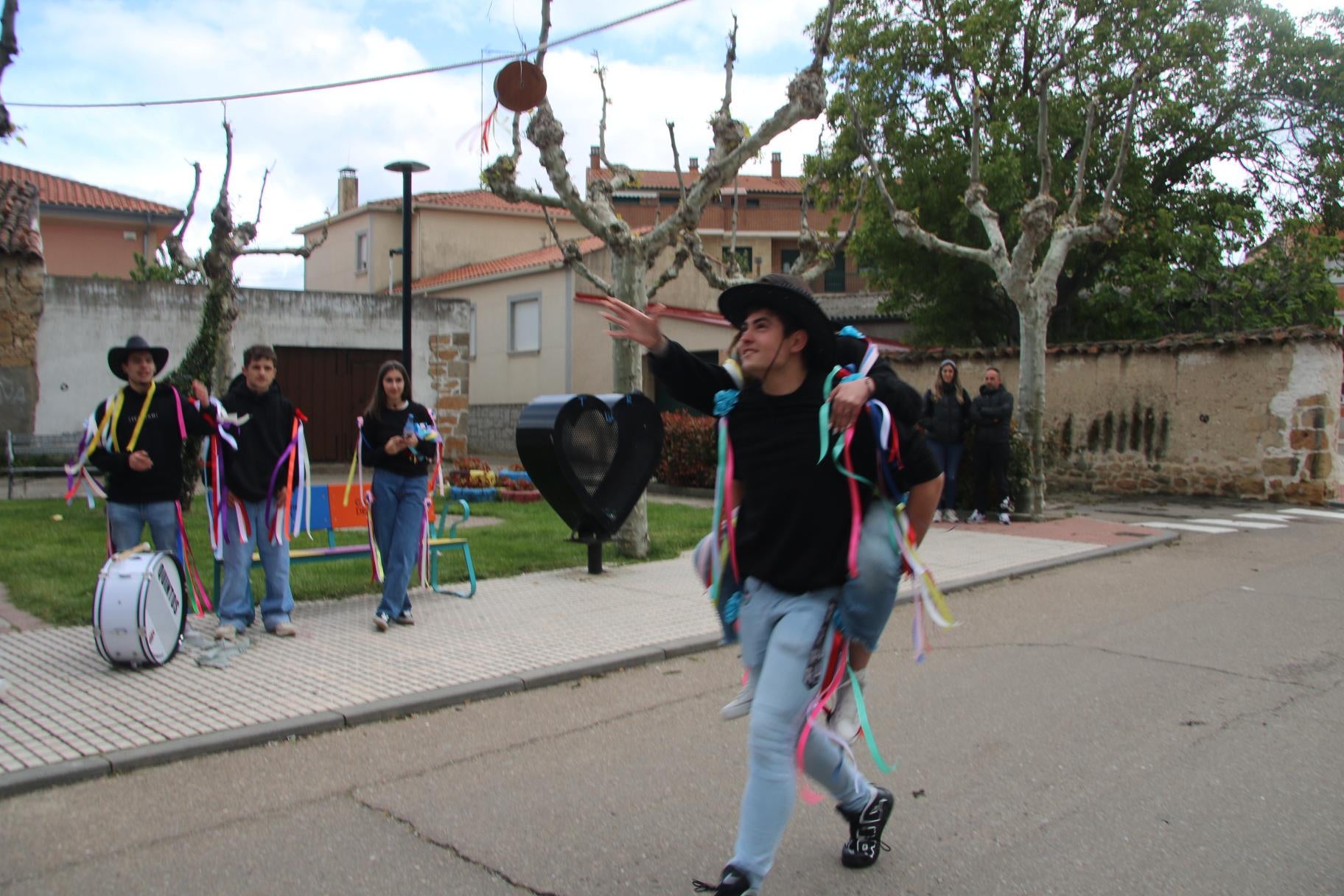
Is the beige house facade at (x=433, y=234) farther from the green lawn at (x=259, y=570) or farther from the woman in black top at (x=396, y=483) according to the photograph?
the woman in black top at (x=396, y=483)

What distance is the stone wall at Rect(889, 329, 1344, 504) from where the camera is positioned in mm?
15844

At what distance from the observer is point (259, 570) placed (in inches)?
351

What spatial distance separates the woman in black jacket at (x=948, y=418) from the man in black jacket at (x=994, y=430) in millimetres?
181

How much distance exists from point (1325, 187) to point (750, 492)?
2464 centimetres

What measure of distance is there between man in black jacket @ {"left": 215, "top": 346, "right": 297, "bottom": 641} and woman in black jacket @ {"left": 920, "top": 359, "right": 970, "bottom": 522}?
8.33 m

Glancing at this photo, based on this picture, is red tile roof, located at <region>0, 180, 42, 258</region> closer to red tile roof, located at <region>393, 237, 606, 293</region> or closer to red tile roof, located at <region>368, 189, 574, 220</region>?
red tile roof, located at <region>393, 237, 606, 293</region>

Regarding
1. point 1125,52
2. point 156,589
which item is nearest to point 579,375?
point 1125,52

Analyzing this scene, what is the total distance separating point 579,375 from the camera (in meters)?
27.2

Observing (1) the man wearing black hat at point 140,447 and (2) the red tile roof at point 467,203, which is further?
(2) the red tile roof at point 467,203

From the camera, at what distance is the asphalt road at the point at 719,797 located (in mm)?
3549

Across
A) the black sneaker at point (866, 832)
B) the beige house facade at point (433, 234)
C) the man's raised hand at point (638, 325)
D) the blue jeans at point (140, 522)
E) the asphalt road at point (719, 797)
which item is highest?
the beige house facade at point (433, 234)

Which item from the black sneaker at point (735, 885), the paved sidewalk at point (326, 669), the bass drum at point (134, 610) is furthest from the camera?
the bass drum at point (134, 610)

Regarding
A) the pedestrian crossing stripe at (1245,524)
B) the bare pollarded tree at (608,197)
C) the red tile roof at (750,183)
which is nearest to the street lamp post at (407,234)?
the bare pollarded tree at (608,197)

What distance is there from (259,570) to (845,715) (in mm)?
6594
